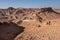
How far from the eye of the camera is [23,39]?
15086 millimetres

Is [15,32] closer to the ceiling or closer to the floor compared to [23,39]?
closer to the ceiling

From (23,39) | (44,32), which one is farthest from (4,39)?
(44,32)

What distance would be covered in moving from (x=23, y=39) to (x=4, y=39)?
10.9 feet

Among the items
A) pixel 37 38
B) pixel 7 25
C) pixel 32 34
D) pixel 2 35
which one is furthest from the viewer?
pixel 32 34

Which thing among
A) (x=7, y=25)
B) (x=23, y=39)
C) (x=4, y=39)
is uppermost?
(x=7, y=25)

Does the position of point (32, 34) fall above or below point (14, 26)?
below

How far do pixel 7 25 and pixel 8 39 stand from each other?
4.52 feet

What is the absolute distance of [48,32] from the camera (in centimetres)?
1653

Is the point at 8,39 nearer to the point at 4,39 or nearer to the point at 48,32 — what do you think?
the point at 4,39

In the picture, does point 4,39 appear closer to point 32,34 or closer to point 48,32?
point 32,34

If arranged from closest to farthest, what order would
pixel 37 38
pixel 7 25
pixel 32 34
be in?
pixel 7 25
pixel 37 38
pixel 32 34

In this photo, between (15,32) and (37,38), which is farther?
(37,38)

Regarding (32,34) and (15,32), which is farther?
(32,34)

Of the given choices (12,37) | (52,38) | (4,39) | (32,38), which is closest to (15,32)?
(12,37)
